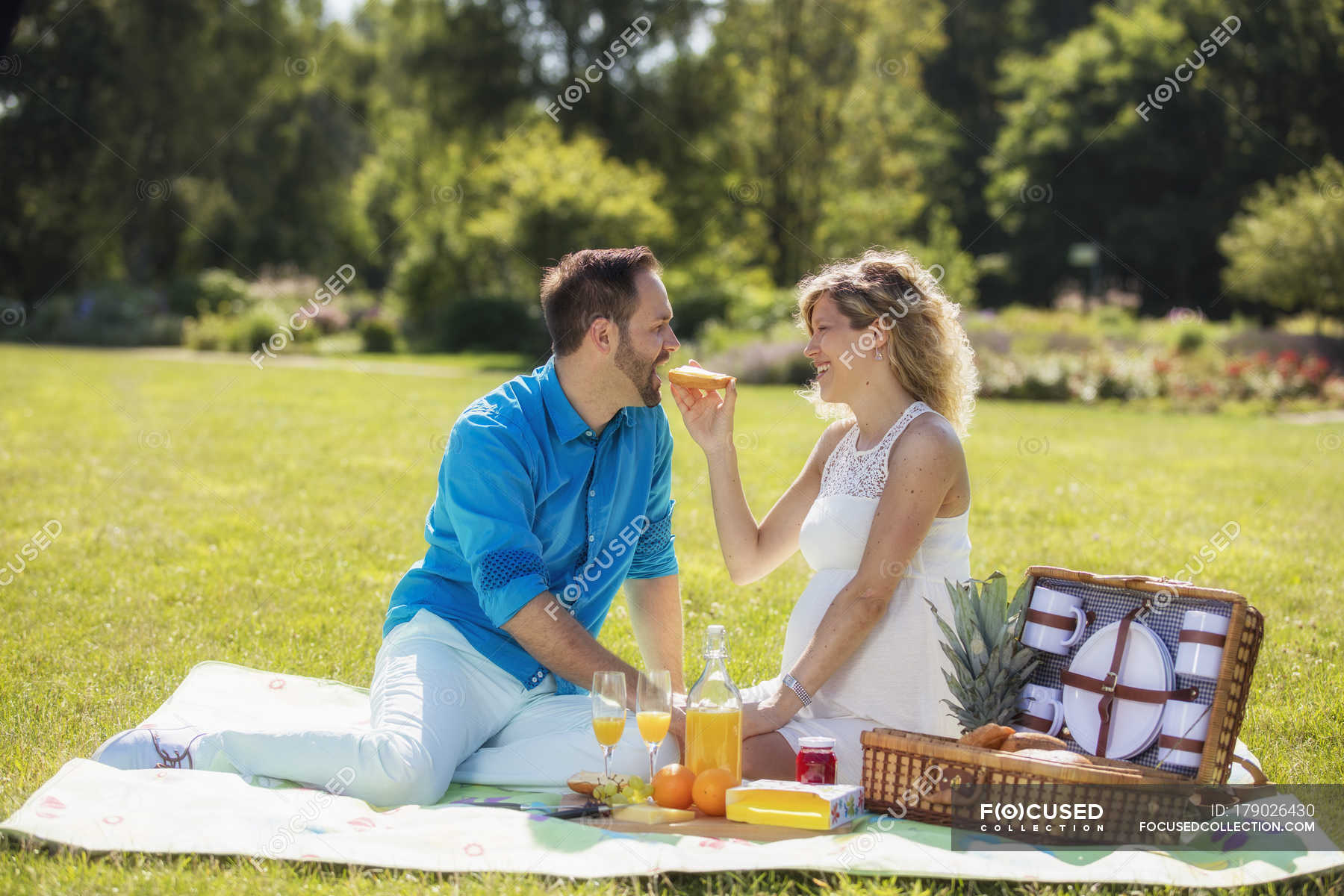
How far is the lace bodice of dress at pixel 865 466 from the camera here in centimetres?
416

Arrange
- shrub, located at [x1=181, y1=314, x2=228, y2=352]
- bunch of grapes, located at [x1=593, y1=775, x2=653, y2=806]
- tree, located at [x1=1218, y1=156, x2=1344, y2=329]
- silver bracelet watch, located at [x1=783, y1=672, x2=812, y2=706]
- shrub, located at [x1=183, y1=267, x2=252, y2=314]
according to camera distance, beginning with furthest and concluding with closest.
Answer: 1. shrub, located at [x1=183, y1=267, x2=252, y2=314]
2. shrub, located at [x1=181, y1=314, x2=228, y2=352]
3. tree, located at [x1=1218, y1=156, x2=1344, y2=329]
4. silver bracelet watch, located at [x1=783, y1=672, x2=812, y2=706]
5. bunch of grapes, located at [x1=593, y1=775, x2=653, y2=806]

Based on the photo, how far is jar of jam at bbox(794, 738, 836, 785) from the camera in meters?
3.69

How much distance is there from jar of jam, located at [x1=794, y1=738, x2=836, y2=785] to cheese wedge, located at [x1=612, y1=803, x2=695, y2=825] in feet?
1.25

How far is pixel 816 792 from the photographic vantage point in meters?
3.51

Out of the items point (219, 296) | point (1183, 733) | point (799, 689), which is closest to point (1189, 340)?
point (1183, 733)

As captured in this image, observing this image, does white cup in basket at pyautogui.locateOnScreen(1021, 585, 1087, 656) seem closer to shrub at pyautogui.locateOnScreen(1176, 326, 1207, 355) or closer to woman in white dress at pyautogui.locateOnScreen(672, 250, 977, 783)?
woman in white dress at pyautogui.locateOnScreen(672, 250, 977, 783)

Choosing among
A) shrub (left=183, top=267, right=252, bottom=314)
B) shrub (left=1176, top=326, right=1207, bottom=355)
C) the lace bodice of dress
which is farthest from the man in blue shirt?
shrub (left=183, top=267, right=252, bottom=314)

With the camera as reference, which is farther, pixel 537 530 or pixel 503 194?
pixel 503 194

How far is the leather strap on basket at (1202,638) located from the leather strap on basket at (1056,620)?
358mm

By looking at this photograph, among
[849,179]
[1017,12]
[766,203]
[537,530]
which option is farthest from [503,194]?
[1017,12]

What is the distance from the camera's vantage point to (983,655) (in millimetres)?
3967

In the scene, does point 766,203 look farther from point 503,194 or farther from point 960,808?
point 960,808

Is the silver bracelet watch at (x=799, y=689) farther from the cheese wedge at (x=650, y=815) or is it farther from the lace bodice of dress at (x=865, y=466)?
the lace bodice of dress at (x=865, y=466)

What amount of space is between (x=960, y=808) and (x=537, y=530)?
172 cm
